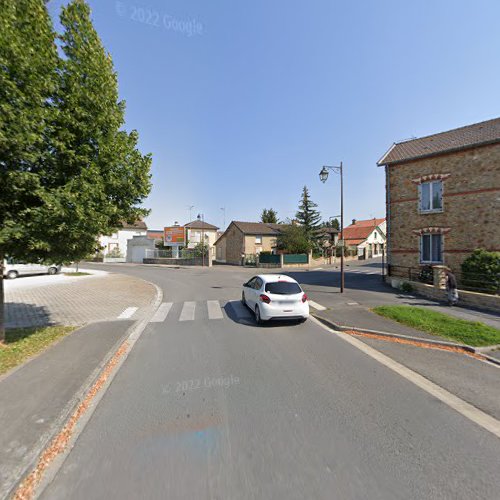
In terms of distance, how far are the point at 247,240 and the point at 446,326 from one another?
97.4 ft

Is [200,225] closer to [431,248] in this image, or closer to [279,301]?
[431,248]

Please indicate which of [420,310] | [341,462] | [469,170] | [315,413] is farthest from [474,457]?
[469,170]

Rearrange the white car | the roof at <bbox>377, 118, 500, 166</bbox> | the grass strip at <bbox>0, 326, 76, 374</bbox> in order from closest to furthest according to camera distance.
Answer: the grass strip at <bbox>0, 326, 76, 374</bbox> → the white car → the roof at <bbox>377, 118, 500, 166</bbox>

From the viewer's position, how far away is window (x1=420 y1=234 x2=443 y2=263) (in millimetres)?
15141

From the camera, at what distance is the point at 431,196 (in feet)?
50.7

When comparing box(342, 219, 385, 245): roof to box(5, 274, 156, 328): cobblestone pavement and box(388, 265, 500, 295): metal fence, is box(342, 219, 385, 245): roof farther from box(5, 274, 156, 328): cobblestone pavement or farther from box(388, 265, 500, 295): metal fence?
box(5, 274, 156, 328): cobblestone pavement

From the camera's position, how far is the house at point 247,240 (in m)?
36.4

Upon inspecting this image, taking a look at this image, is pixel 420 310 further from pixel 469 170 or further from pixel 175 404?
pixel 469 170

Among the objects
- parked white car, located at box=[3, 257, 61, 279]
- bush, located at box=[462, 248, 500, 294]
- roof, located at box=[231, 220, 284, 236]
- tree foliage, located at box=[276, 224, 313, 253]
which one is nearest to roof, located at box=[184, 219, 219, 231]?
roof, located at box=[231, 220, 284, 236]

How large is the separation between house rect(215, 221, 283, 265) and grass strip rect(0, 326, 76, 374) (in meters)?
28.0

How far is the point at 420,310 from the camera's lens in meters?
9.30

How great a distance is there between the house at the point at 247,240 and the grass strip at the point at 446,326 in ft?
85.9

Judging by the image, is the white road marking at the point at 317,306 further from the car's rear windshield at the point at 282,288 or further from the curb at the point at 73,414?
the curb at the point at 73,414

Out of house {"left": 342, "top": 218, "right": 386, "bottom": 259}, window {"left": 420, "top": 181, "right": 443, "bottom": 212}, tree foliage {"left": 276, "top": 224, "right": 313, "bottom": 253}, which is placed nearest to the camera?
window {"left": 420, "top": 181, "right": 443, "bottom": 212}
